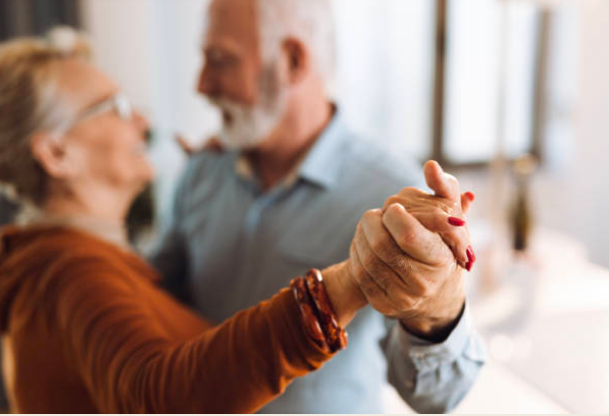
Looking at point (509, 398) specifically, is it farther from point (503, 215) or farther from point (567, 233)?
point (503, 215)

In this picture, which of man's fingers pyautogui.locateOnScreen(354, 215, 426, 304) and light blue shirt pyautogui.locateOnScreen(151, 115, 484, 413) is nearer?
man's fingers pyautogui.locateOnScreen(354, 215, 426, 304)

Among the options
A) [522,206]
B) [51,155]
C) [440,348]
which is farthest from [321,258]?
[522,206]

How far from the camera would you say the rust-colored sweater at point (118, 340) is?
1.22ft

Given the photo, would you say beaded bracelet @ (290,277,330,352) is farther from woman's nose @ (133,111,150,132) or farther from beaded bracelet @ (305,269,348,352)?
woman's nose @ (133,111,150,132)

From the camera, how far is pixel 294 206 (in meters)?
0.67

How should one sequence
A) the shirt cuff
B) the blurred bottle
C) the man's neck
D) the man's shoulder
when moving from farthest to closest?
1. the blurred bottle
2. the man's shoulder
3. the man's neck
4. the shirt cuff

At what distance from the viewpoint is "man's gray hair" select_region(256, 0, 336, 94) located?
26.2 inches

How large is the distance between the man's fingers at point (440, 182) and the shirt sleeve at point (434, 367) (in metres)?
0.17

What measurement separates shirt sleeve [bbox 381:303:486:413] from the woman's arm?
0.12 m

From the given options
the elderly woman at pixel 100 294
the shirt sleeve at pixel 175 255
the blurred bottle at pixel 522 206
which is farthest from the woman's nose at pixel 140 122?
the blurred bottle at pixel 522 206

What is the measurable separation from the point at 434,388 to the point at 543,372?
10 cm

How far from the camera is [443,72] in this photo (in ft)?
8.04

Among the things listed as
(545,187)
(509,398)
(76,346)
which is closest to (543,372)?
(509,398)

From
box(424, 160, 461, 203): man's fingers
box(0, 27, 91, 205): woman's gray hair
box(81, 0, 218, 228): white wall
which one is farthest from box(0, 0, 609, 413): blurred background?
box(0, 27, 91, 205): woman's gray hair
